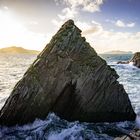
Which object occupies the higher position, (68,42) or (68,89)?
(68,42)

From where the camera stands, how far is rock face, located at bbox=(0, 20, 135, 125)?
21.8 meters

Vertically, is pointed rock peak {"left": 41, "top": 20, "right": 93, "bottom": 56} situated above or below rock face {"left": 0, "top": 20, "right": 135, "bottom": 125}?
above

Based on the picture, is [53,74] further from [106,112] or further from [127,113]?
[127,113]

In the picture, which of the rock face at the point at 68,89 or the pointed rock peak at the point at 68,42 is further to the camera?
the pointed rock peak at the point at 68,42

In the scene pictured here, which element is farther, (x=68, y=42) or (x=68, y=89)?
(x=68, y=42)

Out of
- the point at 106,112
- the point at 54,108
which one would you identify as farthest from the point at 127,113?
the point at 54,108

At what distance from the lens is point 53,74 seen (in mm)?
22672

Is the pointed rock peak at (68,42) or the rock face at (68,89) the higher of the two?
the pointed rock peak at (68,42)

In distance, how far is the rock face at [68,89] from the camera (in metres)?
21.8

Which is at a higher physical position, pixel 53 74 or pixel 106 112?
pixel 53 74

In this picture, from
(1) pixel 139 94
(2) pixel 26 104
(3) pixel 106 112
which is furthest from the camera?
(1) pixel 139 94

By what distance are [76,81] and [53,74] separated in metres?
2.10

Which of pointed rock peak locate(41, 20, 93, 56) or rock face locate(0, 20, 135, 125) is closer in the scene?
rock face locate(0, 20, 135, 125)

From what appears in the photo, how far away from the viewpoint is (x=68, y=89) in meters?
22.8
